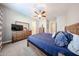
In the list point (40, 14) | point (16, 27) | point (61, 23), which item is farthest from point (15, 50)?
point (61, 23)

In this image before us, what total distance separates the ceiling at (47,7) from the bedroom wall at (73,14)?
0.05 metres

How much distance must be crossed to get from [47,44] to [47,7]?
1.77ft

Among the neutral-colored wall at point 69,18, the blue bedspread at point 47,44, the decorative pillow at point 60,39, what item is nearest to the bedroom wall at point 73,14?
the neutral-colored wall at point 69,18

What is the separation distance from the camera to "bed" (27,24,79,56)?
1.51m

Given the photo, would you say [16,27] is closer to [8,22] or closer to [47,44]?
[8,22]

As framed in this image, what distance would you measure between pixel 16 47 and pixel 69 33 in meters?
0.79

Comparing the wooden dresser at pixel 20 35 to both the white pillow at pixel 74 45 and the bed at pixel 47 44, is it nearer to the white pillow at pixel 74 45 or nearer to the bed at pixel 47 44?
the bed at pixel 47 44

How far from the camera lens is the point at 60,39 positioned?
155 cm

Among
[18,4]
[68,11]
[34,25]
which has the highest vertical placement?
[18,4]

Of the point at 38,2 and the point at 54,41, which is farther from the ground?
the point at 38,2

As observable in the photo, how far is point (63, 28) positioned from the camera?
5.39 feet

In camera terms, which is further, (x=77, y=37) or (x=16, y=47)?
(x=16, y=47)

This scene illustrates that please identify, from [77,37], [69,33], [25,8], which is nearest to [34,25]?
[25,8]

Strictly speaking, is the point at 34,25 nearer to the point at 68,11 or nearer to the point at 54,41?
the point at 54,41
